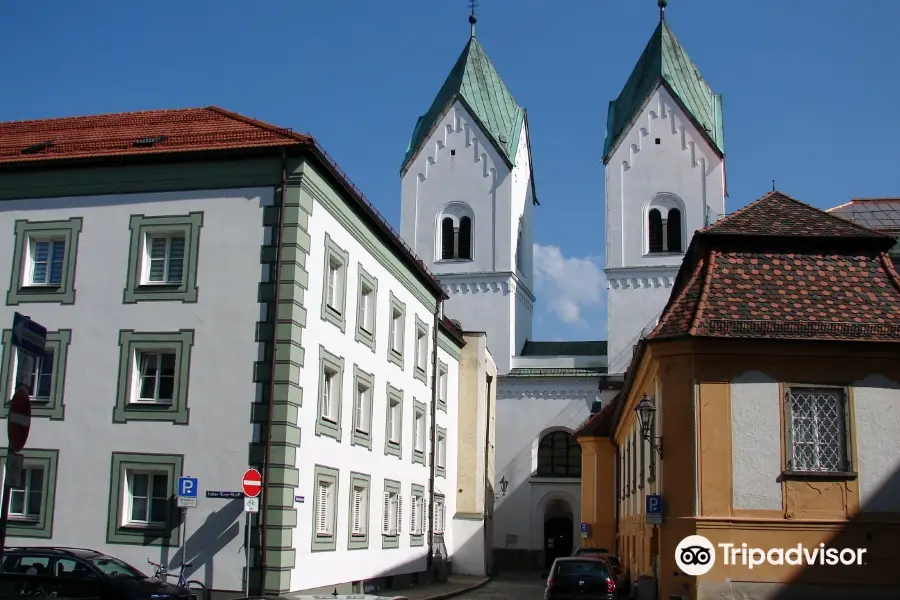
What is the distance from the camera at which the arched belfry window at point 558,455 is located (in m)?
57.6

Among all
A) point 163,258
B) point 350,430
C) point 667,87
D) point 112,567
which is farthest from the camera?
point 667,87

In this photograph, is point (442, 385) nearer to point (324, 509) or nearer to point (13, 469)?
point (324, 509)

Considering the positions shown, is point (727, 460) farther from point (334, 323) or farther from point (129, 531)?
point (129, 531)

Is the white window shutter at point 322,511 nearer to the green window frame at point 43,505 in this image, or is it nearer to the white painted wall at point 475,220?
the green window frame at point 43,505

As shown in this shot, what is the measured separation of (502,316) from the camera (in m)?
59.8

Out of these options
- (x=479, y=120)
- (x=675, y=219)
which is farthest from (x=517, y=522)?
Answer: (x=479, y=120)

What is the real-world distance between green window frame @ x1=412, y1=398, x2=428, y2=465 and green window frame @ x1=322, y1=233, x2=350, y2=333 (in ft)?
30.2

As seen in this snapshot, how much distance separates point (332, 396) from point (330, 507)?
8.81 feet

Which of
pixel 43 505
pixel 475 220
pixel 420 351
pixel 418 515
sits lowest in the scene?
pixel 418 515

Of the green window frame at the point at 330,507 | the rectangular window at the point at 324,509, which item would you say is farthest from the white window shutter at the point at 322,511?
the green window frame at the point at 330,507

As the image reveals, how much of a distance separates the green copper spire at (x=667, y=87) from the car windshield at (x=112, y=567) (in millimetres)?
46779

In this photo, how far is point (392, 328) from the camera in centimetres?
3259

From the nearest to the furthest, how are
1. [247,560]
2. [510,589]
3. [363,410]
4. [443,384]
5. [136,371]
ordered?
[247,560], [136,371], [363,410], [510,589], [443,384]

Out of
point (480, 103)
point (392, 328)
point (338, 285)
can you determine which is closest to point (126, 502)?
point (338, 285)
